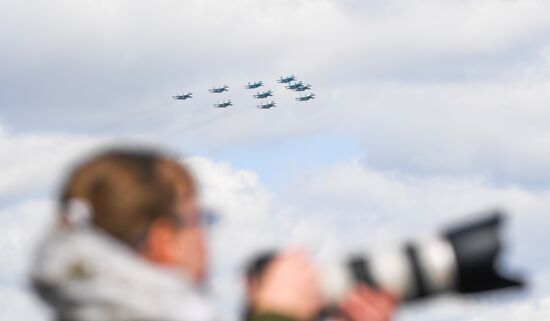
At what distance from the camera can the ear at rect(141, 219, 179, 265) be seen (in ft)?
13.8

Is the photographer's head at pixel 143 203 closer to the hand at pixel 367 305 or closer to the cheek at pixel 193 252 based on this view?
the cheek at pixel 193 252

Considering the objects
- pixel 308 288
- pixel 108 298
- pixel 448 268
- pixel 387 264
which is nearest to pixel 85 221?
pixel 108 298

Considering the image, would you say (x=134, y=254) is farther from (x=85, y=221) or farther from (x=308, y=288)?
(x=308, y=288)

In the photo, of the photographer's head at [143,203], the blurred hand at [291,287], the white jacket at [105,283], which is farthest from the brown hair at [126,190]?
the blurred hand at [291,287]

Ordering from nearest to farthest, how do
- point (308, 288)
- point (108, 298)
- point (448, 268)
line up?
point (108, 298) → point (308, 288) → point (448, 268)

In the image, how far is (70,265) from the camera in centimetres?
418

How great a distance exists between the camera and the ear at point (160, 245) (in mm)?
4211

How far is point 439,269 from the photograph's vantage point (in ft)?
16.1

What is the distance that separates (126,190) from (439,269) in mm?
2117

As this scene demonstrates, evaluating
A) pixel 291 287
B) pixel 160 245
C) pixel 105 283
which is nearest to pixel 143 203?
pixel 160 245

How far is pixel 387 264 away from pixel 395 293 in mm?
196

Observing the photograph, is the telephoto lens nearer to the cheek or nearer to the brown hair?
the cheek

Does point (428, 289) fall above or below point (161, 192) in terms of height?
below

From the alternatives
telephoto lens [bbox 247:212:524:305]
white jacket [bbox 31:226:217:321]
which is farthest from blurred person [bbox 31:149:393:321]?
telephoto lens [bbox 247:212:524:305]
